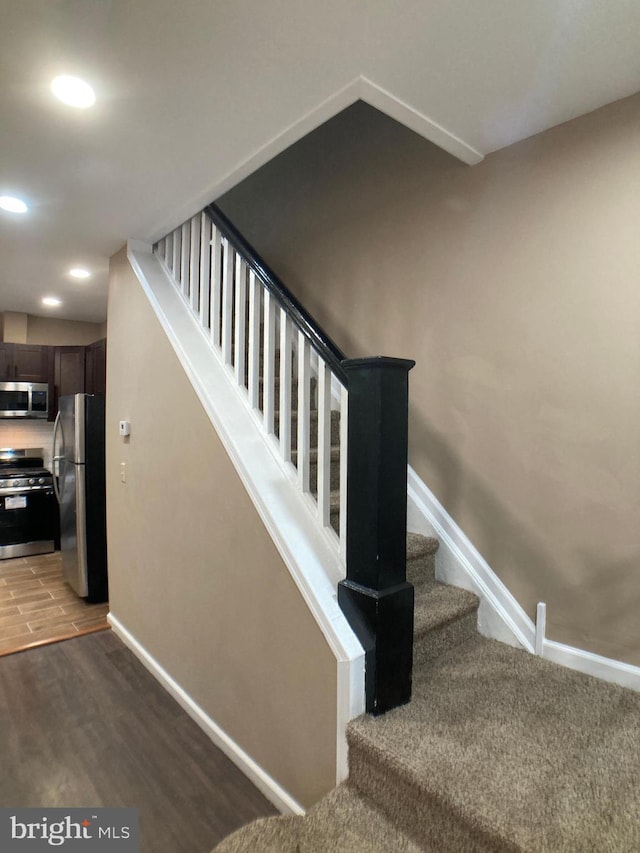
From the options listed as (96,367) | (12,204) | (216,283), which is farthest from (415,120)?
(96,367)

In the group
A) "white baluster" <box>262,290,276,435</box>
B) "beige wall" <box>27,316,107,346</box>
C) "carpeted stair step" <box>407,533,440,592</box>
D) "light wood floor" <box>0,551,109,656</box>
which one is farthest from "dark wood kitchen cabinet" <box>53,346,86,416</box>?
"carpeted stair step" <box>407,533,440,592</box>

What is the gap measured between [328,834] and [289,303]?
5.68 ft

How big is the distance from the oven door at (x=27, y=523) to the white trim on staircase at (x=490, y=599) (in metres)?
4.24

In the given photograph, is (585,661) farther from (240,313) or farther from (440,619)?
(240,313)

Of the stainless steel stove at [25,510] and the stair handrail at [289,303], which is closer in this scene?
the stair handrail at [289,303]

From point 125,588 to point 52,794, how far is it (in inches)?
51.4

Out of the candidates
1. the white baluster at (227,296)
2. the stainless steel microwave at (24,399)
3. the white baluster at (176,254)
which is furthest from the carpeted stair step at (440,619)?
the stainless steel microwave at (24,399)

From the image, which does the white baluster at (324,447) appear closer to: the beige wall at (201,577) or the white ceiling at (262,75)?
the beige wall at (201,577)

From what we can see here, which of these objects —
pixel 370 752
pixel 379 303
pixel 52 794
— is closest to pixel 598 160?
pixel 379 303

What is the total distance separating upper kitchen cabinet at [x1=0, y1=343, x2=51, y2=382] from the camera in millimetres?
4863

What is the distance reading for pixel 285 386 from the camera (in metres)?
1.93

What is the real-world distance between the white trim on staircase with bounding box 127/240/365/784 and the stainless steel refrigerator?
1432mm

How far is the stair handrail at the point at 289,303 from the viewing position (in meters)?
1.70

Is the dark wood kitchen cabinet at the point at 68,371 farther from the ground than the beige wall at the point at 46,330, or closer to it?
closer to it
